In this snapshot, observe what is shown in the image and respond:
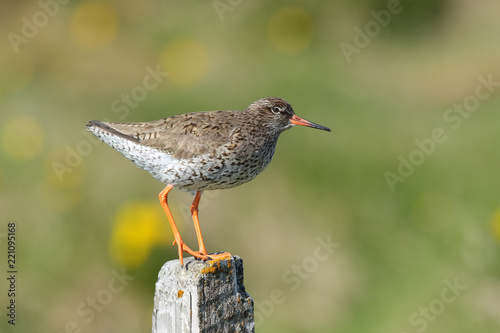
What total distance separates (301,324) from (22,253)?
3.46m

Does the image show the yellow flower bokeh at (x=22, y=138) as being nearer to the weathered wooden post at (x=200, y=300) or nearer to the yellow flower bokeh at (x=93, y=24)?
the yellow flower bokeh at (x=93, y=24)

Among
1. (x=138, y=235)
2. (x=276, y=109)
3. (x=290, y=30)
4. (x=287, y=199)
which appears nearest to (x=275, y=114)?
(x=276, y=109)

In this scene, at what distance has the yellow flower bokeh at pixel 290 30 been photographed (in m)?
11.3

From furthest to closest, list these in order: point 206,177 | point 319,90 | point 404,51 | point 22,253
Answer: point 404,51 → point 319,90 → point 22,253 → point 206,177

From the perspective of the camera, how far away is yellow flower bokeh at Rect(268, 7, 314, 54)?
→ 37.0 ft

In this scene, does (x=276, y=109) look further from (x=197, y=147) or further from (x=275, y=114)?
(x=197, y=147)

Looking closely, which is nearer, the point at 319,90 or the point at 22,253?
the point at 22,253

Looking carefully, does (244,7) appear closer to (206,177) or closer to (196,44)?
(196,44)

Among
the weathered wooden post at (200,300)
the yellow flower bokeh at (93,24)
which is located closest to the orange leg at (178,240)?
the weathered wooden post at (200,300)

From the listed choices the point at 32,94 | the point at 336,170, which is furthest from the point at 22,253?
the point at 336,170

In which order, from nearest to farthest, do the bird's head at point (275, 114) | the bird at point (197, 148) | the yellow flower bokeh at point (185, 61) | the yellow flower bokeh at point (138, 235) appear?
1. the bird at point (197, 148)
2. the bird's head at point (275, 114)
3. the yellow flower bokeh at point (138, 235)
4. the yellow flower bokeh at point (185, 61)

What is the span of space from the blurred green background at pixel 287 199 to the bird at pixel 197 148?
2.79 metres

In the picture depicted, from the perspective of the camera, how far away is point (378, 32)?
11977 millimetres

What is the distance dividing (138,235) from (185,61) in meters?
4.10
